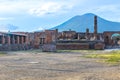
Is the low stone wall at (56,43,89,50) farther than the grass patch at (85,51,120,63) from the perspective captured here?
Yes

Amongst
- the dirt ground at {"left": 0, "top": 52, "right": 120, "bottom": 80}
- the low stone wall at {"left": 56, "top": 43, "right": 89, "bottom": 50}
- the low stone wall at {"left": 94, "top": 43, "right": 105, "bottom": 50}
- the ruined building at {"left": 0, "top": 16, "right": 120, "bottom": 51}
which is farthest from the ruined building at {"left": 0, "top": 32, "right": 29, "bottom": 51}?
the dirt ground at {"left": 0, "top": 52, "right": 120, "bottom": 80}

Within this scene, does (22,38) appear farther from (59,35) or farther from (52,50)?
(52,50)

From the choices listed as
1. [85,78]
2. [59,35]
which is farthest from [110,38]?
[85,78]

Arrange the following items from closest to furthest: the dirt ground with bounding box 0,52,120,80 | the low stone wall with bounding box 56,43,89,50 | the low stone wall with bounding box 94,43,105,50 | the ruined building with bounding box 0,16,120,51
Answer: the dirt ground with bounding box 0,52,120,80 → the low stone wall with bounding box 94,43,105,50 → the low stone wall with bounding box 56,43,89,50 → the ruined building with bounding box 0,16,120,51

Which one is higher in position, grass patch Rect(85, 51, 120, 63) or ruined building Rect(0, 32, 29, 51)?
ruined building Rect(0, 32, 29, 51)

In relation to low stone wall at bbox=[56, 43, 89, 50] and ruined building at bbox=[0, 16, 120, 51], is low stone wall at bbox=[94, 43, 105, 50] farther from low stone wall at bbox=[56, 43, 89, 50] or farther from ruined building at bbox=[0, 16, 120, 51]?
low stone wall at bbox=[56, 43, 89, 50]

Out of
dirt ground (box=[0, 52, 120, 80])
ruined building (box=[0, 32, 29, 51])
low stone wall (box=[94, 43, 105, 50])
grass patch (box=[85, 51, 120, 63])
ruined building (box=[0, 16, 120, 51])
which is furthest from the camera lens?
ruined building (box=[0, 16, 120, 51])

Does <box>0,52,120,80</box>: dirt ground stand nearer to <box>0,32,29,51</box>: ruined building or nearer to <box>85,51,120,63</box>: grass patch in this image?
<box>85,51,120,63</box>: grass patch

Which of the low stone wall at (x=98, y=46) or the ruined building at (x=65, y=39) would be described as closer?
the low stone wall at (x=98, y=46)

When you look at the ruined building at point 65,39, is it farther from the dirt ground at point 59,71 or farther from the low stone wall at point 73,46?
the dirt ground at point 59,71

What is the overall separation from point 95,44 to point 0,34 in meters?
20.3

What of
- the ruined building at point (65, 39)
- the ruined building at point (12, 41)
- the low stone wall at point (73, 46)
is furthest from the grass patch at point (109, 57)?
the low stone wall at point (73, 46)

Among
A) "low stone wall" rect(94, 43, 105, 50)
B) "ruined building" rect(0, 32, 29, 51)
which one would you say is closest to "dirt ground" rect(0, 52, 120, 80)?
"ruined building" rect(0, 32, 29, 51)

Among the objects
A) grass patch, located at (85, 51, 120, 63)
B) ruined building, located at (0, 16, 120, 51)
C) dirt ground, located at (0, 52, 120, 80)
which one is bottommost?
dirt ground, located at (0, 52, 120, 80)
